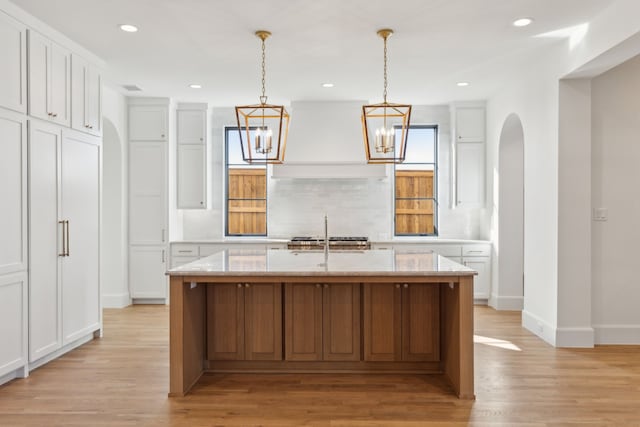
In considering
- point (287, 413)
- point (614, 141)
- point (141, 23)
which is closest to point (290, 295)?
point (287, 413)

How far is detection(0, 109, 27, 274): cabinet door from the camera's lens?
347 cm

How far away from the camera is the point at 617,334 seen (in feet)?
15.1

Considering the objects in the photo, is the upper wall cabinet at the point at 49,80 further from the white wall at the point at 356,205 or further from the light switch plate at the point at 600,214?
the light switch plate at the point at 600,214

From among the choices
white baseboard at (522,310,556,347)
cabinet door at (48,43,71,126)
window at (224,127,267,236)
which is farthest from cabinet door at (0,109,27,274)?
white baseboard at (522,310,556,347)

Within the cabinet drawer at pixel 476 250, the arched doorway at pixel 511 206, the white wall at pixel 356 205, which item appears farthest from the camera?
the white wall at pixel 356 205

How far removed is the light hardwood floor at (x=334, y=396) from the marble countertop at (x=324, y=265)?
34.0 inches

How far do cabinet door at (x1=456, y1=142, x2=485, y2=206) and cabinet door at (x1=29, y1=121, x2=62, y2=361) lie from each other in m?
4.99

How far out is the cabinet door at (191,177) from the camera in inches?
270

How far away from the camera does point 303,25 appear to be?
401 cm

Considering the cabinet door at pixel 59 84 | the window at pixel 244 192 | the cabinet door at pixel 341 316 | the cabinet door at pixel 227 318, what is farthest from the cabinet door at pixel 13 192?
the window at pixel 244 192

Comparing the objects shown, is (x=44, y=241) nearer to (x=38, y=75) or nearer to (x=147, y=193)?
(x=38, y=75)

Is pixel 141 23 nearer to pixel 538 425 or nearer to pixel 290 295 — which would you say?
pixel 290 295

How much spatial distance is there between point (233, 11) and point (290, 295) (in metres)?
2.26

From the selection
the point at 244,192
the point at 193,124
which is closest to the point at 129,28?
the point at 193,124
